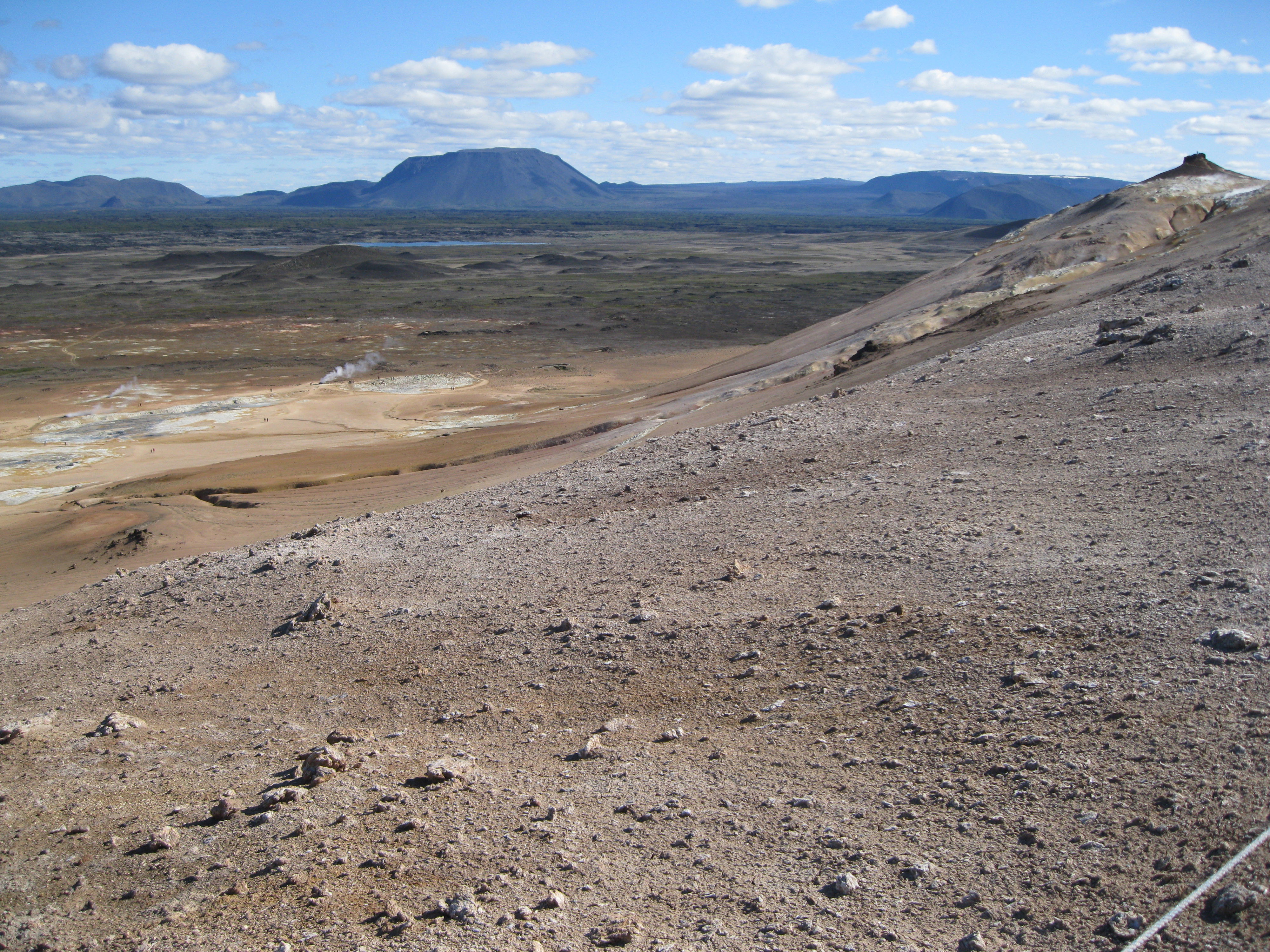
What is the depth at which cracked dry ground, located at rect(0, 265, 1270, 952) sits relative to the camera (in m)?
4.35

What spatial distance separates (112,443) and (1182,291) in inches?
1075

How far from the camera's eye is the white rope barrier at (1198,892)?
3.65 m

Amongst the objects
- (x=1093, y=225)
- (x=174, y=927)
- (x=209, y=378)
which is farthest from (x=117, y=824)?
(x=209, y=378)

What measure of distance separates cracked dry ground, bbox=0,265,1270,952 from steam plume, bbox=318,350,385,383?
27102mm

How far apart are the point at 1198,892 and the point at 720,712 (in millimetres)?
3058

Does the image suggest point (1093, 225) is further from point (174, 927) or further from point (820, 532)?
point (174, 927)

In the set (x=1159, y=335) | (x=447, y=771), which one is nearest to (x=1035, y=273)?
(x=1159, y=335)

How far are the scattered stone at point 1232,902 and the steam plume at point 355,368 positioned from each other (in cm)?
3630

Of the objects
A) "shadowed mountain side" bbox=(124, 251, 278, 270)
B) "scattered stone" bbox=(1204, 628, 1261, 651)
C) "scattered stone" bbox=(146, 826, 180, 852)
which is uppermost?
"shadowed mountain side" bbox=(124, 251, 278, 270)

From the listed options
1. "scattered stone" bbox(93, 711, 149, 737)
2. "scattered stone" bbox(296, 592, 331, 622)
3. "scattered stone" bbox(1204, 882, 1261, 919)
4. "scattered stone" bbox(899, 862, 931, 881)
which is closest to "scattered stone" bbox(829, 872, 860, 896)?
"scattered stone" bbox(899, 862, 931, 881)

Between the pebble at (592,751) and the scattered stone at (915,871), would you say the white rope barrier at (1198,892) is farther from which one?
the pebble at (592,751)

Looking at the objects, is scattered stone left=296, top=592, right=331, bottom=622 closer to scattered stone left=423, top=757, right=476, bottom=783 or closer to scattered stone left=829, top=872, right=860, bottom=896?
scattered stone left=423, top=757, right=476, bottom=783

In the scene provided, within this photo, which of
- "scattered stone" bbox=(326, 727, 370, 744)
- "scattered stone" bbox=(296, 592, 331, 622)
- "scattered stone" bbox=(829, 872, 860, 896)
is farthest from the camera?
"scattered stone" bbox=(296, 592, 331, 622)

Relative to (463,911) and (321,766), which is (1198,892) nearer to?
(463,911)
